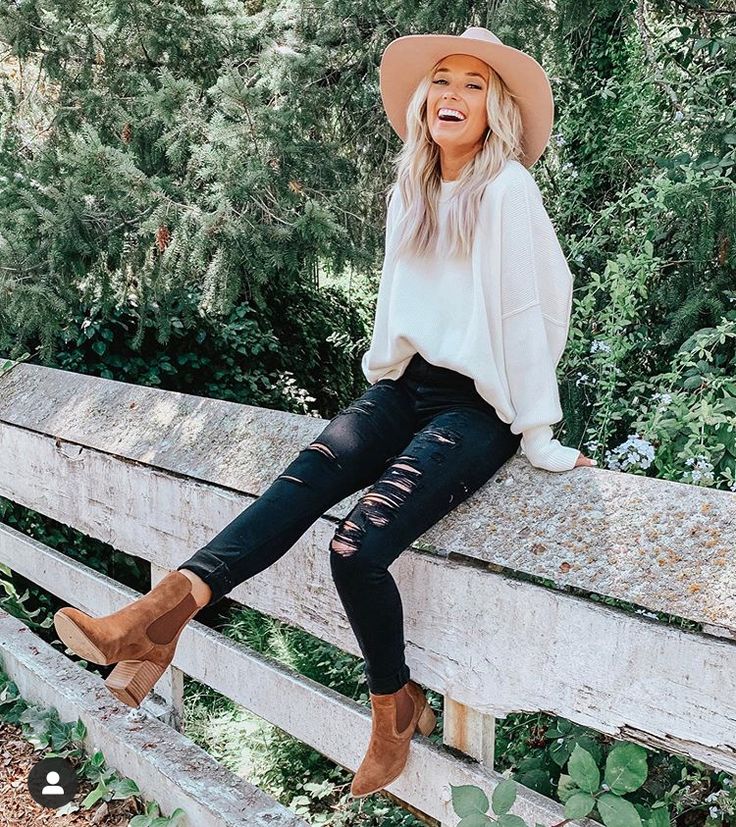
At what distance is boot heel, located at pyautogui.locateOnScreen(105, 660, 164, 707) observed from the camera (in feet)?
6.59

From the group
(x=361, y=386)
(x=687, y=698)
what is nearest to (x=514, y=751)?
(x=687, y=698)

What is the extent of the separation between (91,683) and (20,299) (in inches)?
68.9

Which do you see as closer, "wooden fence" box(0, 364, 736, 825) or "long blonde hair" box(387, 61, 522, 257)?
"wooden fence" box(0, 364, 736, 825)

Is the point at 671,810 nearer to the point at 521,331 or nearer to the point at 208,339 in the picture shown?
the point at 521,331

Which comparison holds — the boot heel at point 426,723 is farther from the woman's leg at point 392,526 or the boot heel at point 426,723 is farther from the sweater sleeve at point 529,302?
the sweater sleeve at point 529,302

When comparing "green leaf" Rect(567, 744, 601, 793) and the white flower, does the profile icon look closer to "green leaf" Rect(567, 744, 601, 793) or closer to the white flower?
"green leaf" Rect(567, 744, 601, 793)

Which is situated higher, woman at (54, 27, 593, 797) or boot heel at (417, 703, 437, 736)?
woman at (54, 27, 593, 797)

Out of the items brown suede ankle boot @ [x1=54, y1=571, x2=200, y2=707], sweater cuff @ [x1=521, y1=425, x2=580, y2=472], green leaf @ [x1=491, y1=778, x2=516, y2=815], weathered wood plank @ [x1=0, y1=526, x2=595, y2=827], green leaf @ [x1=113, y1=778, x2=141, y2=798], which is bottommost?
green leaf @ [x1=113, y1=778, x2=141, y2=798]

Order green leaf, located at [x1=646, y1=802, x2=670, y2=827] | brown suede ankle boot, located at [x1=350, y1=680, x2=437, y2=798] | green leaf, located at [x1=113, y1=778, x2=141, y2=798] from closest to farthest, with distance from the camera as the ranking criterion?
green leaf, located at [x1=646, y1=802, x2=670, y2=827] < brown suede ankle boot, located at [x1=350, y1=680, x2=437, y2=798] < green leaf, located at [x1=113, y1=778, x2=141, y2=798]

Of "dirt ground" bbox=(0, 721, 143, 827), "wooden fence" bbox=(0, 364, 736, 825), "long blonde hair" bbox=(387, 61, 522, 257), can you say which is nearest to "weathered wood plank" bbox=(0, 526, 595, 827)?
"wooden fence" bbox=(0, 364, 736, 825)

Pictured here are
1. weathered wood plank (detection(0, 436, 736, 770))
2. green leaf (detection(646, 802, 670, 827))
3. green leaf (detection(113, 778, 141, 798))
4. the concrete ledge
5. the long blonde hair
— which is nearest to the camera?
weathered wood plank (detection(0, 436, 736, 770))

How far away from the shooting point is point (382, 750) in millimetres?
1966

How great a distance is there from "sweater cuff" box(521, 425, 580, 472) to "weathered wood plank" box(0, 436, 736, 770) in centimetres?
29

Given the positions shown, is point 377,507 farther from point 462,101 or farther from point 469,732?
point 462,101
